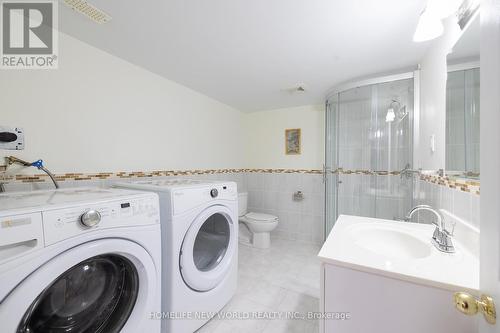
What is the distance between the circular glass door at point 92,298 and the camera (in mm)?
755

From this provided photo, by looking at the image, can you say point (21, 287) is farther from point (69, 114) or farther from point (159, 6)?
point (159, 6)

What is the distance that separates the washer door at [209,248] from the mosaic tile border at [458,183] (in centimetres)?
121

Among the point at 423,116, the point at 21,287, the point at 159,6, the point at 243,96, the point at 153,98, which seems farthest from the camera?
the point at 243,96

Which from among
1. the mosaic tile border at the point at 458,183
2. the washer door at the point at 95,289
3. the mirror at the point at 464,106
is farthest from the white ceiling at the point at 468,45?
the washer door at the point at 95,289

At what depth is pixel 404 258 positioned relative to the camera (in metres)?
0.75

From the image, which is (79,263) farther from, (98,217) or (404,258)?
(404,258)

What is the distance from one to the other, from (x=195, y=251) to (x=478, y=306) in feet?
4.40

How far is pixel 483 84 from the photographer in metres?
0.45

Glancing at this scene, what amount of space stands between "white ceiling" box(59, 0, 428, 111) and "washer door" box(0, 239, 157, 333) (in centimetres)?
127

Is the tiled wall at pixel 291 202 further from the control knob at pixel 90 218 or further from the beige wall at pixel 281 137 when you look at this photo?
the control knob at pixel 90 218

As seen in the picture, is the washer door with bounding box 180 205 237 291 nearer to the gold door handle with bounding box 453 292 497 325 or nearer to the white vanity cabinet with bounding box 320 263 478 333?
the white vanity cabinet with bounding box 320 263 478 333

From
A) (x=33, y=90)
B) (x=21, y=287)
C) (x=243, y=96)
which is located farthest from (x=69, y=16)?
(x=243, y=96)

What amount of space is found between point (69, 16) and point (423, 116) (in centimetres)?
250

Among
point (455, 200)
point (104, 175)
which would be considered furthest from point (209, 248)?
point (455, 200)
